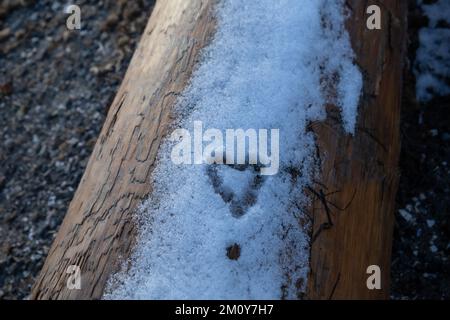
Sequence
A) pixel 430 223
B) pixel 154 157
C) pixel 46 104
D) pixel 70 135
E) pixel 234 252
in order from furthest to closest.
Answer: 1. pixel 46 104
2. pixel 70 135
3. pixel 430 223
4. pixel 154 157
5. pixel 234 252

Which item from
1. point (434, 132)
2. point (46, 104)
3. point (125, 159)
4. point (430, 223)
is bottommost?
point (430, 223)

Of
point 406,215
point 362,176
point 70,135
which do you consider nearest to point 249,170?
point 362,176

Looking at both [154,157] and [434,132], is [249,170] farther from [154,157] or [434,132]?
[434,132]

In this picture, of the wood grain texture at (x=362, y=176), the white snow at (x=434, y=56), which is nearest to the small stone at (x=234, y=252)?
the wood grain texture at (x=362, y=176)

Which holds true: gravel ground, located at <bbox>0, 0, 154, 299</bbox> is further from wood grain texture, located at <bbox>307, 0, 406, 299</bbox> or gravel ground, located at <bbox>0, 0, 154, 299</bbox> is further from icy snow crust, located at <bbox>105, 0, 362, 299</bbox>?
wood grain texture, located at <bbox>307, 0, 406, 299</bbox>

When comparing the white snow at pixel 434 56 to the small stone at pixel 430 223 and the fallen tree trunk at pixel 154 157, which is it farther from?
the fallen tree trunk at pixel 154 157
